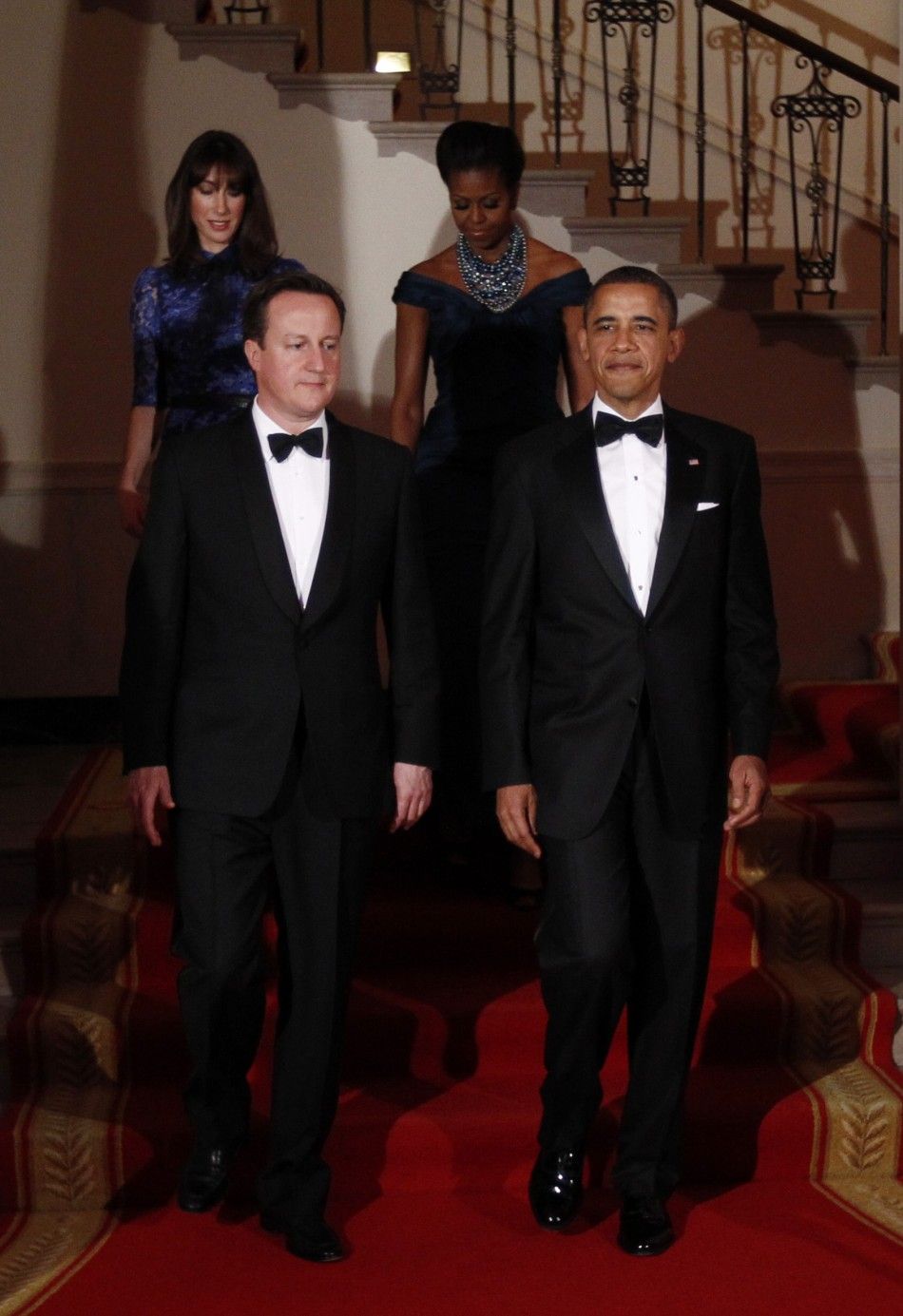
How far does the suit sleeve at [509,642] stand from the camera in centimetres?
289

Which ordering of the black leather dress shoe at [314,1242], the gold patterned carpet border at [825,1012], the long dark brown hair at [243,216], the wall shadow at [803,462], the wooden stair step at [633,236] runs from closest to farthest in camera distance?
the black leather dress shoe at [314,1242]
the gold patterned carpet border at [825,1012]
the long dark brown hair at [243,216]
the wooden stair step at [633,236]
the wall shadow at [803,462]

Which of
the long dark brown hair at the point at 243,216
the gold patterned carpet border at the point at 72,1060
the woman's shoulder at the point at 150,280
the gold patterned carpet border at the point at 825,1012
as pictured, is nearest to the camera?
the gold patterned carpet border at the point at 72,1060

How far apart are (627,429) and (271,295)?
1.97ft

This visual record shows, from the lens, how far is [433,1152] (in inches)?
129

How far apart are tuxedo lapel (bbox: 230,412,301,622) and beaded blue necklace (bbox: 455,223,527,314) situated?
102 centimetres

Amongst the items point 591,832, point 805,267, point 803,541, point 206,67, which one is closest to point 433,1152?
point 591,832

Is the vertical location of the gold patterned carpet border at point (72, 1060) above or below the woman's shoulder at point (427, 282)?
below

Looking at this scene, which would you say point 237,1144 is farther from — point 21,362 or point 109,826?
point 21,362

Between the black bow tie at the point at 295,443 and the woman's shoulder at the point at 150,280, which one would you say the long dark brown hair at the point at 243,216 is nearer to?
the woman's shoulder at the point at 150,280

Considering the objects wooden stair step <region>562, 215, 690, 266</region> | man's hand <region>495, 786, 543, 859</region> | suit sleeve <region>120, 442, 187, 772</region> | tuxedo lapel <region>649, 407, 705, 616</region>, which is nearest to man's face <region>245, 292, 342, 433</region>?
suit sleeve <region>120, 442, 187, 772</region>

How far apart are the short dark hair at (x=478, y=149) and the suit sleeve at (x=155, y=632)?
1.14 m

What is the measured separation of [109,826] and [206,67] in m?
2.39

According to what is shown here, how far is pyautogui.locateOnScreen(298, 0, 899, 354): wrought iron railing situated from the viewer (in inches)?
229

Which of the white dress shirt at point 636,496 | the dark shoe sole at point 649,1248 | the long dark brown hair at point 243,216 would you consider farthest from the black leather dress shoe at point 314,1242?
the long dark brown hair at point 243,216
